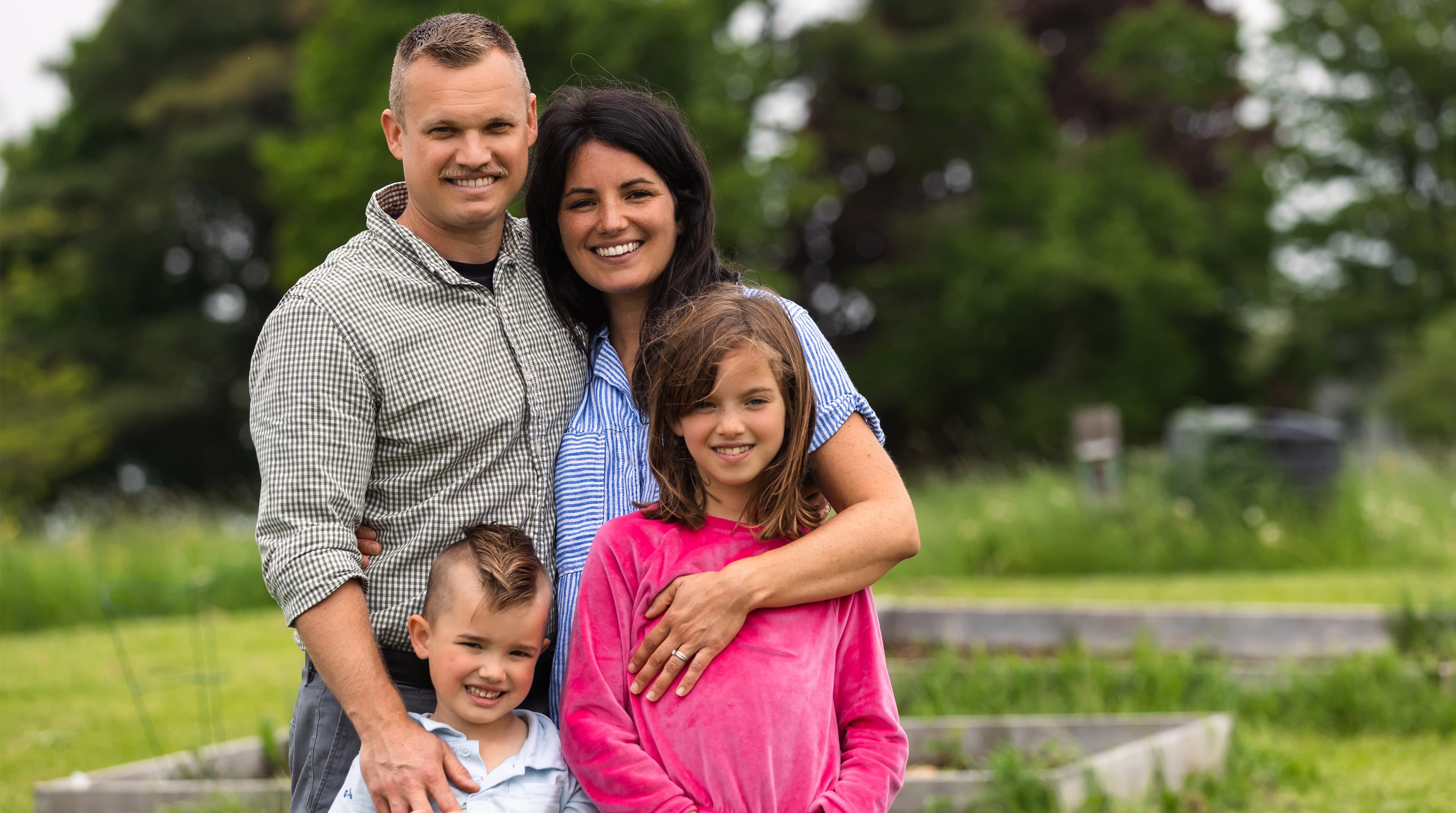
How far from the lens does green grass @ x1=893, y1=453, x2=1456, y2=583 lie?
9.96m

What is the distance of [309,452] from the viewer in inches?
102

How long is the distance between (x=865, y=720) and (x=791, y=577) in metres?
0.33

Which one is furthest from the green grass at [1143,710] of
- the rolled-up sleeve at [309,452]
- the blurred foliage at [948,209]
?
the blurred foliage at [948,209]

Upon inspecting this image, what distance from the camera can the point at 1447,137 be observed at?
28.1 metres

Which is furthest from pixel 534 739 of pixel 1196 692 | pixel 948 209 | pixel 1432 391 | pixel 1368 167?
pixel 1368 167

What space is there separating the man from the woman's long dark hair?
84mm

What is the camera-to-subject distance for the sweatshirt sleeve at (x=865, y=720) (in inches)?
102

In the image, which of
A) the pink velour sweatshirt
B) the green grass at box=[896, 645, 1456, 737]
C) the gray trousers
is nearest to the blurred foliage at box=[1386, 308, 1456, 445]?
the green grass at box=[896, 645, 1456, 737]

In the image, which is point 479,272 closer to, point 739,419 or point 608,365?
point 608,365

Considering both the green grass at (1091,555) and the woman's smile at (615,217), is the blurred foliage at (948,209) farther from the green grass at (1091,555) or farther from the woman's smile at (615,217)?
the woman's smile at (615,217)

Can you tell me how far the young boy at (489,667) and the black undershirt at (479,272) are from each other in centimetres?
56

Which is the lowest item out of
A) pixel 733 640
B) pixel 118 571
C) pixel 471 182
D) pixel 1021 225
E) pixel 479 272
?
pixel 118 571

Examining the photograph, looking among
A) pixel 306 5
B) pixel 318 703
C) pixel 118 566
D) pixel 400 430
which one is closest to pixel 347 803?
pixel 318 703

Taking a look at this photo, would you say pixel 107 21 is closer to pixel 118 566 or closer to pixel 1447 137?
pixel 118 566
